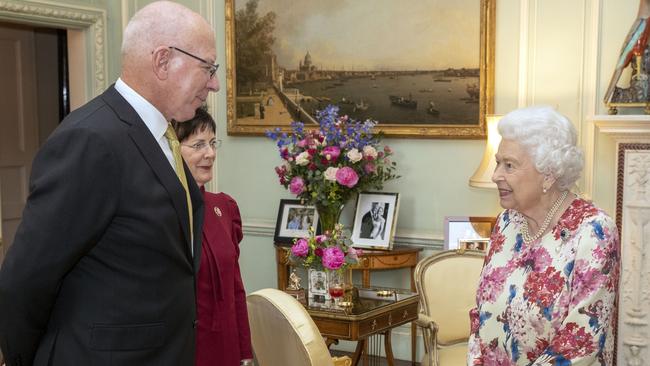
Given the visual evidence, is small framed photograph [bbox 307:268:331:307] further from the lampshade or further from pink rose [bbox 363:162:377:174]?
the lampshade

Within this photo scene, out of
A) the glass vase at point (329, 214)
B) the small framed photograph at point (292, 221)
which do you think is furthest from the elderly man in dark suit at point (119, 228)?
the small framed photograph at point (292, 221)

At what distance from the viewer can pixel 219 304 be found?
109 inches

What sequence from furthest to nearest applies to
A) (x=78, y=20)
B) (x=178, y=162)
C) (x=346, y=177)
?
(x=78, y=20), (x=346, y=177), (x=178, y=162)

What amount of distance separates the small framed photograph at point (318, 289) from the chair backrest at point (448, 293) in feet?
1.63

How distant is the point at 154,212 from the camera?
196 cm

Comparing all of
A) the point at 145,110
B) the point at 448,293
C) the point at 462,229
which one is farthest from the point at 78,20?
the point at 145,110

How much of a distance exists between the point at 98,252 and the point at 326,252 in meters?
2.21

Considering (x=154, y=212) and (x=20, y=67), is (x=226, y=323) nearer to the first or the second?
(x=154, y=212)

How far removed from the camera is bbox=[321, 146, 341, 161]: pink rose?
16.4 ft

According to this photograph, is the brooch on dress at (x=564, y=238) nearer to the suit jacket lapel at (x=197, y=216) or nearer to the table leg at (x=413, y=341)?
the suit jacket lapel at (x=197, y=216)

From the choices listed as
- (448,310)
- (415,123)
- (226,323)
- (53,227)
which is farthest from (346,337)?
(53,227)

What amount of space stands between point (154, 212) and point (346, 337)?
2259 mm

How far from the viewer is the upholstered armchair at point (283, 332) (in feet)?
7.95

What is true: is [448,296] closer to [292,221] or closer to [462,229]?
[462,229]
